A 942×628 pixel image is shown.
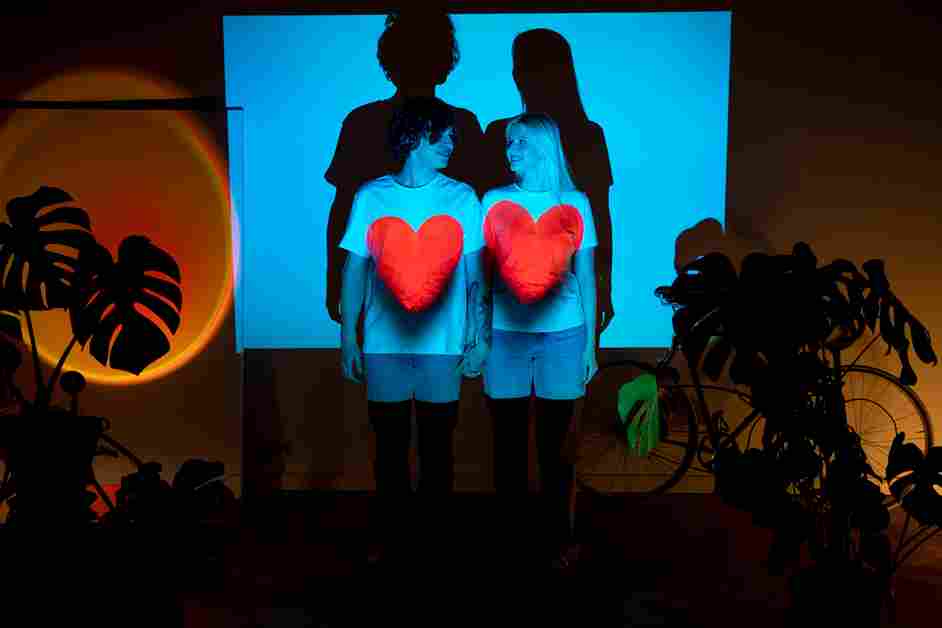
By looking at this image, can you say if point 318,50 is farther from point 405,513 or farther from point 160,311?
point 405,513

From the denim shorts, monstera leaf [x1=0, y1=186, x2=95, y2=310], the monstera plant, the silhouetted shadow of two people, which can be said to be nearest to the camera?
the monstera plant

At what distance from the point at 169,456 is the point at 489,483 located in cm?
158

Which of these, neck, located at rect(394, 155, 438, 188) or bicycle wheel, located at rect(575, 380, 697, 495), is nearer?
neck, located at rect(394, 155, 438, 188)

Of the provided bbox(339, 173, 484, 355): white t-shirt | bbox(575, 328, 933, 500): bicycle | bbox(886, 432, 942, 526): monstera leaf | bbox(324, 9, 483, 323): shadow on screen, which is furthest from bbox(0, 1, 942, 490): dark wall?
bbox(886, 432, 942, 526): monstera leaf

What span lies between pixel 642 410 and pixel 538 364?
29.4 inches

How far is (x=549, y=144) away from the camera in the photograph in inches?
130

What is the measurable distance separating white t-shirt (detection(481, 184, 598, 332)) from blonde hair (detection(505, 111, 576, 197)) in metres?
0.05

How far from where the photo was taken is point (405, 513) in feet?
11.0

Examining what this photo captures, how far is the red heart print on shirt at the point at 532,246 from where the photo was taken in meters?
3.25

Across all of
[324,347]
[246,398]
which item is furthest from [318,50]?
[246,398]

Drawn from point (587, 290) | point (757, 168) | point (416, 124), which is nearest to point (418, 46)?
point (416, 124)

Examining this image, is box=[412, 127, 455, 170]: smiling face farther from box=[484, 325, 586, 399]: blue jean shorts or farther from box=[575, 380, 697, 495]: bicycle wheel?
box=[575, 380, 697, 495]: bicycle wheel

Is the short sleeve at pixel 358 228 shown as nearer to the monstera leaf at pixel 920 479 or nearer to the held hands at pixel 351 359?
the held hands at pixel 351 359

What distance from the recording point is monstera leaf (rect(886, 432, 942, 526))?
208 centimetres
